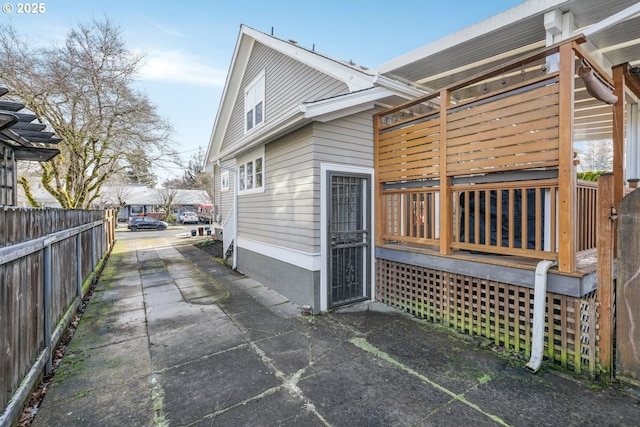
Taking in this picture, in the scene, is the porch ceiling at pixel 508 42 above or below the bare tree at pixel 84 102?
below

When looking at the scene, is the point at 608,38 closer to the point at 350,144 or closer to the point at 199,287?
the point at 350,144

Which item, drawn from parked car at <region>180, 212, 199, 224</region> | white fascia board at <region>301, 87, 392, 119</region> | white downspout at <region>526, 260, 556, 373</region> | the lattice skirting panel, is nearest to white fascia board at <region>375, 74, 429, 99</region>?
white fascia board at <region>301, 87, 392, 119</region>

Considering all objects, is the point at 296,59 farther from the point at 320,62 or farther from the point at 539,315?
the point at 539,315

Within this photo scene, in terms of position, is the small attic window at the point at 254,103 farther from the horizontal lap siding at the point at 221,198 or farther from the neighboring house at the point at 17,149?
the neighboring house at the point at 17,149

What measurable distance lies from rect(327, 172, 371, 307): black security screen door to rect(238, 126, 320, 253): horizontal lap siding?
1.23 ft

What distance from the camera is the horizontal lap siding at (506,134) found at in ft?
10.5

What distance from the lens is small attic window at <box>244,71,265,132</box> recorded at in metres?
8.61

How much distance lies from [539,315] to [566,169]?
1568 millimetres

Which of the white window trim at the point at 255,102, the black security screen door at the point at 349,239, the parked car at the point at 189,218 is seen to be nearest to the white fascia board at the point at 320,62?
the white window trim at the point at 255,102

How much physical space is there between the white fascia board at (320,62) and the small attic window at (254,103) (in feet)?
3.47

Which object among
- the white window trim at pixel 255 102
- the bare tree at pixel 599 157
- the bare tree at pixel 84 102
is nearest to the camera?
the white window trim at pixel 255 102

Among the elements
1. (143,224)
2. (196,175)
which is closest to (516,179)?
(143,224)

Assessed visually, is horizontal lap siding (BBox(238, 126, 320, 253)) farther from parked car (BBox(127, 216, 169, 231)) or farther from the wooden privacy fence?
parked car (BBox(127, 216, 169, 231))

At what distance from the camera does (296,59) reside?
6934mm
